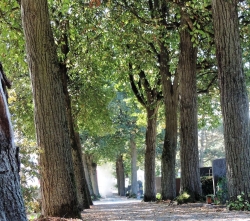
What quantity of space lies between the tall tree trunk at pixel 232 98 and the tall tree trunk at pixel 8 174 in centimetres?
646

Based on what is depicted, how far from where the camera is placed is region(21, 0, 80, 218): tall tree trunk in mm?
8359

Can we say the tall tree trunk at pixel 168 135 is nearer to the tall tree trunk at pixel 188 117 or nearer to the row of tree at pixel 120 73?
the row of tree at pixel 120 73

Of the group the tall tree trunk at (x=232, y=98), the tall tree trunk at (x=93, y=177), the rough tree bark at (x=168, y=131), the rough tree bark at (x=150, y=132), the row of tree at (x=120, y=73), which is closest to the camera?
the row of tree at (x=120, y=73)

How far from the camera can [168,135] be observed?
17.0 m

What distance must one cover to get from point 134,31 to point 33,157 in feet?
31.5

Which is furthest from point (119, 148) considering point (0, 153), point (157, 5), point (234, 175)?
point (0, 153)

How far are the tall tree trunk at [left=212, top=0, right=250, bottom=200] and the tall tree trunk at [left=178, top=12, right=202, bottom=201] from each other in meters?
3.81

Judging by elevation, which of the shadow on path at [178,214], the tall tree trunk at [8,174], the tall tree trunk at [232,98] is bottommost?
the shadow on path at [178,214]

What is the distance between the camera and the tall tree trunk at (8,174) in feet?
13.2

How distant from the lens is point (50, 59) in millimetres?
8719

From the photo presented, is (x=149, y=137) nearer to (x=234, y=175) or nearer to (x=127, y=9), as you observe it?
(x=127, y=9)

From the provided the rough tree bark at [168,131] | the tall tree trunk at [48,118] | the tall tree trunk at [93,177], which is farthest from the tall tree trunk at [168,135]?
the tall tree trunk at [93,177]

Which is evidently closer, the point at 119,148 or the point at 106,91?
the point at 106,91

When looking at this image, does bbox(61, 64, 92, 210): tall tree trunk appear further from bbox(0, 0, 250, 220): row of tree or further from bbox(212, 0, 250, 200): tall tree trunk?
bbox(212, 0, 250, 200): tall tree trunk
